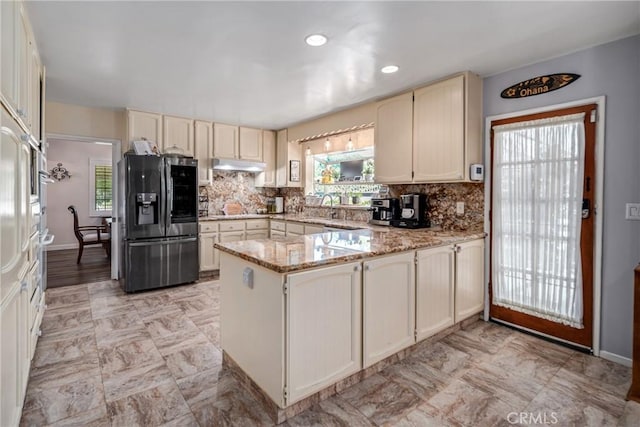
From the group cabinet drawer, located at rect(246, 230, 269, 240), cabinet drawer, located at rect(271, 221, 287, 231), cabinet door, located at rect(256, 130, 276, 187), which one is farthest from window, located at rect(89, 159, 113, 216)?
cabinet drawer, located at rect(271, 221, 287, 231)

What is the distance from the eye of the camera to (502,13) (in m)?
2.10

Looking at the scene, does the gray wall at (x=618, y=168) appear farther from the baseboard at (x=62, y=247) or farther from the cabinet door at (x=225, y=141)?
the baseboard at (x=62, y=247)

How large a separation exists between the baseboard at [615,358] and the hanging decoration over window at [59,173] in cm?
908

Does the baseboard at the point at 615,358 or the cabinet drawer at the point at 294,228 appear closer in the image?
the baseboard at the point at 615,358

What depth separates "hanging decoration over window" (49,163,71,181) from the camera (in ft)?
23.4

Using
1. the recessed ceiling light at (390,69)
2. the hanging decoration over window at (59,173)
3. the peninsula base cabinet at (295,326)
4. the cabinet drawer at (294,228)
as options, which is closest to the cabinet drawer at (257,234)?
the cabinet drawer at (294,228)

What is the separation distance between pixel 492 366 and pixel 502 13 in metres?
2.36

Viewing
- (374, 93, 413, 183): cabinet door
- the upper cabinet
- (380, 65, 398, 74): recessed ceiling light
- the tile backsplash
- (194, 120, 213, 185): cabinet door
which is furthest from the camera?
(194, 120, 213, 185): cabinet door

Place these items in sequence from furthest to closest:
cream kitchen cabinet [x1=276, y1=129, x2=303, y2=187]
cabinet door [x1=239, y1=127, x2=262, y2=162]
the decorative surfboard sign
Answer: cream kitchen cabinet [x1=276, y1=129, x2=303, y2=187], cabinet door [x1=239, y1=127, x2=262, y2=162], the decorative surfboard sign

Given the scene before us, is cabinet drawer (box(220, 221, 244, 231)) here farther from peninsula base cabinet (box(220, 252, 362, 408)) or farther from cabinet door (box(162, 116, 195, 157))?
peninsula base cabinet (box(220, 252, 362, 408))

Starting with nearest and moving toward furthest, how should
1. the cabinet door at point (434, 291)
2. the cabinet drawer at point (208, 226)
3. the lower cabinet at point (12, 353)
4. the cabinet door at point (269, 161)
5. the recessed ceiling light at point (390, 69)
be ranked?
the lower cabinet at point (12, 353), the cabinet door at point (434, 291), the recessed ceiling light at point (390, 69), the cabinet drawer at point (208, 226), the cabinet door at point (269, 161)

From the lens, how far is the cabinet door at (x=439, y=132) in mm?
3123

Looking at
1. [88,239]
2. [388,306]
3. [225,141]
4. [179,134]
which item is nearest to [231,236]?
[225,141]

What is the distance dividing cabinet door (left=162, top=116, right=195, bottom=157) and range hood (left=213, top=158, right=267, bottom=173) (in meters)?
0.38
